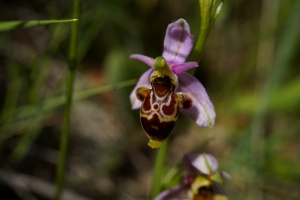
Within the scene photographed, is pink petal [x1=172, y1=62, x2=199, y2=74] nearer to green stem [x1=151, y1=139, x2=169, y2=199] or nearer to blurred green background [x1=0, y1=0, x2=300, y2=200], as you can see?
green stem [x1=151, y1=139, x2=169, y2=199]

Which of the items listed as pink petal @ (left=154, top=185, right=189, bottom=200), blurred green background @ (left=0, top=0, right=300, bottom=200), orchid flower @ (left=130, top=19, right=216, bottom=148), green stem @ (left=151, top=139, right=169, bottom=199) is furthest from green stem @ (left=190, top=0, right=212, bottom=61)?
blurred green background @ (left=0, top=0, right=300, bottom=200)

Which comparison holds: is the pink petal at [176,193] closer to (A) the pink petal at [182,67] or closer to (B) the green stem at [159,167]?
(B) the green stem at [159,167]

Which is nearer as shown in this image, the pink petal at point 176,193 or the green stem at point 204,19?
the green stem at point 204,19

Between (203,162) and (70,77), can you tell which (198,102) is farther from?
(70,77)

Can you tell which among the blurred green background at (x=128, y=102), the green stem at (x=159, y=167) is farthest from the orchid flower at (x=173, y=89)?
the blurred green background at (x=128, y=102)

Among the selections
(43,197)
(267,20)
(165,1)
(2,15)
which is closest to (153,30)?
(165,1)

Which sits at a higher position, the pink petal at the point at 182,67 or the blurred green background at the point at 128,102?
the pink petal at the point at 182,67

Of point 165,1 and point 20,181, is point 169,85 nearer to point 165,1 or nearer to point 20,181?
point 20,181
